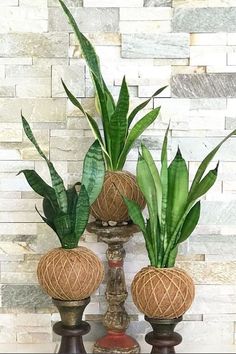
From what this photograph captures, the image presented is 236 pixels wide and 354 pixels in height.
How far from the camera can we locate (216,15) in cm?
175

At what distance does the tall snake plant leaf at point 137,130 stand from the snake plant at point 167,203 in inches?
3.2

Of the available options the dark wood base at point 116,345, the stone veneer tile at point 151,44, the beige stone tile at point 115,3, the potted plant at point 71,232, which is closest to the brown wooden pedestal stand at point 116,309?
the dark wood base at point 116,345

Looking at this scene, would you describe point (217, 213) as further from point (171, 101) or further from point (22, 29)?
point (22, 29)

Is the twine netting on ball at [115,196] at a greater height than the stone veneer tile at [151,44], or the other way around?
A: the stone veneer tile at [151,44]

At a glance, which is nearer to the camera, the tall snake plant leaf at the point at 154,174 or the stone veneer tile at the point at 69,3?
the tall snake plant leaf at the point at 154,174

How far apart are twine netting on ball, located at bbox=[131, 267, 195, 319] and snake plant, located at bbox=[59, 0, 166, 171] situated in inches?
12.6

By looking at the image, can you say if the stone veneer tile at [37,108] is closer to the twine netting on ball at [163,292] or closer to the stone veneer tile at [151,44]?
the stone veneer tile at [151,44]

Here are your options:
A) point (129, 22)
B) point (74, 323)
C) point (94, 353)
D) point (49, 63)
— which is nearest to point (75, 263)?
point (74, 323)

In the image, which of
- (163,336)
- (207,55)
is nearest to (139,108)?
(207,55)

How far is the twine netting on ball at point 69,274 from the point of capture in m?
1.50

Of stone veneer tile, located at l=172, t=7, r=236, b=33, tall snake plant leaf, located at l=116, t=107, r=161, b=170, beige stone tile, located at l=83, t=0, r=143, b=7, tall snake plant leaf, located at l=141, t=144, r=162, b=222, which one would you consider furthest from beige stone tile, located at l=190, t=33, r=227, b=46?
tall snake plant leaf, located at l=141, t=144, r=162, b=222

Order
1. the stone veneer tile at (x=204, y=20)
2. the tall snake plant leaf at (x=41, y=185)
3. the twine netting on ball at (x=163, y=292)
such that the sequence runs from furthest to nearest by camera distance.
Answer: the stone veneer tile at (x=204, y=20) < the tall snake plant leaf at (x=41, y=185) < the twine netting on ball at (x=163, y=292)

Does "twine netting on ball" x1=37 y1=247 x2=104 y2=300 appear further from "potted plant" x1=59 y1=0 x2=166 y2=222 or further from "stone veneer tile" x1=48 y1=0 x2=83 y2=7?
"stone veneer tile" x1=48 y1=0 x2=83 y2=7

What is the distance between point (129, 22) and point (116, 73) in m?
0.15
